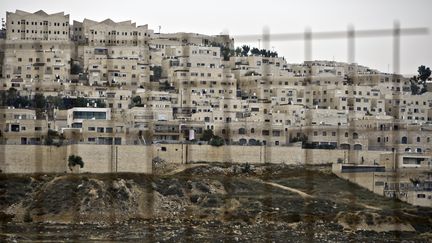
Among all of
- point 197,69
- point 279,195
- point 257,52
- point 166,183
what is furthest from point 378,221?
point 257,52

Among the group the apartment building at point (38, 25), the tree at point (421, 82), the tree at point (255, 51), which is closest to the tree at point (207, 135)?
the apartment building at point (38, 25)

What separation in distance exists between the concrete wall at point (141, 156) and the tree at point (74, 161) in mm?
59

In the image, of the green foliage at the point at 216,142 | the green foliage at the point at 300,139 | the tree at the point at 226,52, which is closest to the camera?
the green foliage at the point at 216,142

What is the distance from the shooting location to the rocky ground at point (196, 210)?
11.9 metres

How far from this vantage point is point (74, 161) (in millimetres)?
13570

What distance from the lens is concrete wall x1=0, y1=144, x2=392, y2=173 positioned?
43.4 feet

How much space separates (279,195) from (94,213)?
2.63 m

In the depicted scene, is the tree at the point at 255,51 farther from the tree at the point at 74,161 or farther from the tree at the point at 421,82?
the tree at the point at 74,161

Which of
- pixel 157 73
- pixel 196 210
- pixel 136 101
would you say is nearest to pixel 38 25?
pixel 157 73

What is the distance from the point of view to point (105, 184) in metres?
13.1

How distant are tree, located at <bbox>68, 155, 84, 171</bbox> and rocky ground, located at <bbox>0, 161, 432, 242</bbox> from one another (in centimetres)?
34

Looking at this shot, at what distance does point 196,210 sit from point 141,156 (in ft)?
4.63

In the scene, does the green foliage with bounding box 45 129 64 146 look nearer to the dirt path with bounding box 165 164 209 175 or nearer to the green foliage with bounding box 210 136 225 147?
the dirt path with bounding box 165 164 209 175

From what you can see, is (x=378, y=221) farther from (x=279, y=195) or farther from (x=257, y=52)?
(x=257, y=52)
